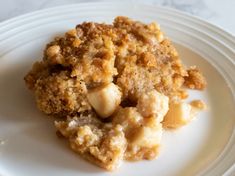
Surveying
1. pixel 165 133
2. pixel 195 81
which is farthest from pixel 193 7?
pixel 165 133

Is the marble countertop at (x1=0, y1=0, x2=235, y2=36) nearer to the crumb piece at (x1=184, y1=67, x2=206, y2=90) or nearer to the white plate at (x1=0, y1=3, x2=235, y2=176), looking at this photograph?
the white plate at (x1=0, y1=3, x2=235, y2=176)

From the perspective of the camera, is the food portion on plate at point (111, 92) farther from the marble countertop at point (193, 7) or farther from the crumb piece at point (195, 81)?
the marble countertop at point (193, 7)

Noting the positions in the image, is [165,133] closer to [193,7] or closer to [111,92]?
[111,92]

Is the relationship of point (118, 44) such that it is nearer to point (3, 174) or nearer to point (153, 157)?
point (153, 157)

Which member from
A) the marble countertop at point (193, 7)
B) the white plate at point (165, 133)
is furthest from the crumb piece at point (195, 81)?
the marble countertop at point (193, 7)

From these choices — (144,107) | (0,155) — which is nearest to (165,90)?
(144,107)

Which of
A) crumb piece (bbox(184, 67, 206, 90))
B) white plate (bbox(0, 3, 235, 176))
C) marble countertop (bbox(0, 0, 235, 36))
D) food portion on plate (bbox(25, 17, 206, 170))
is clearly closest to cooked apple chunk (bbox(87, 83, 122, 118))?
food portion on plate (bbox(25, 17, 206, 170))
